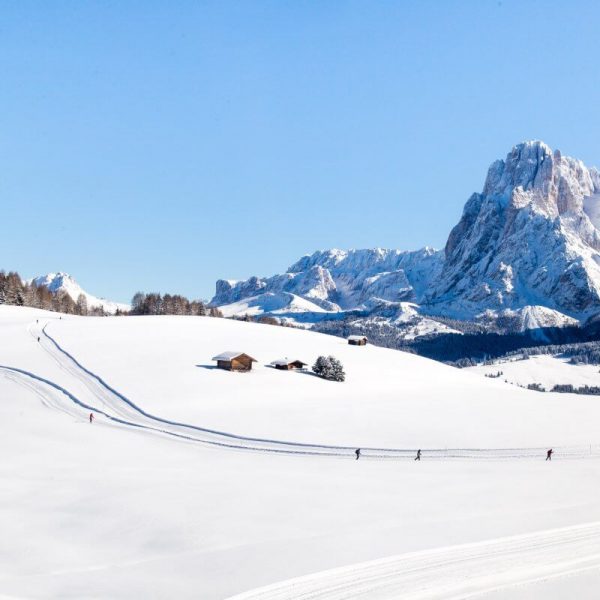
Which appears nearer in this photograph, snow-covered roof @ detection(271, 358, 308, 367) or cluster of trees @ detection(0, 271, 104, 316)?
snow-covered roof @ detection(271, 358, 308, 367)

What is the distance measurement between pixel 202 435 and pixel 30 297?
119 metres

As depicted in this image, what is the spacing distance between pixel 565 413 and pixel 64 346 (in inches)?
2703

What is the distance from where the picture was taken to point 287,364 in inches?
3295

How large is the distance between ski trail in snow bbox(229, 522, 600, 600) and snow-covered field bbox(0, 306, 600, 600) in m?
0.08

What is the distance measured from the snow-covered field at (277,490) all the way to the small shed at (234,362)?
3.41 meters

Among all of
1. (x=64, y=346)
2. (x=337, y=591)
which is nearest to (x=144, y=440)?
(x=337, y=591)

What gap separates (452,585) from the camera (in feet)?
65.4

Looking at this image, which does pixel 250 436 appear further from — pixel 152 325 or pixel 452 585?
pixel 152 325

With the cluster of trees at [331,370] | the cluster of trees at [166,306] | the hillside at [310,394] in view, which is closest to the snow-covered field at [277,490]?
→ the hillside at [310,394]

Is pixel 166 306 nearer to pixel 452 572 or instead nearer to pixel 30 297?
pixel 30 297

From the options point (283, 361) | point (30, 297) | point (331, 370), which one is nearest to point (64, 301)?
point (30, 297)

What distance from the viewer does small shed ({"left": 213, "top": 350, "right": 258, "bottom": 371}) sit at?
259 feet

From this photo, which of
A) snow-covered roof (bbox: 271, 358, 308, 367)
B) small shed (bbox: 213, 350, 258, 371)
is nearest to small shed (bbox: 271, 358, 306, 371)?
snow-covered roof (bbox: 271, 358, 308, 367)

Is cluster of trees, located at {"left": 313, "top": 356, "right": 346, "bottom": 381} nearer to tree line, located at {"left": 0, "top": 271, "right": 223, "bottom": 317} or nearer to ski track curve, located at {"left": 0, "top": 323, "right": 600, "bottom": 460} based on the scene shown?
ski track curve, located at {"left": 0, "top": 323, "right": 600, "bottom": 460}
